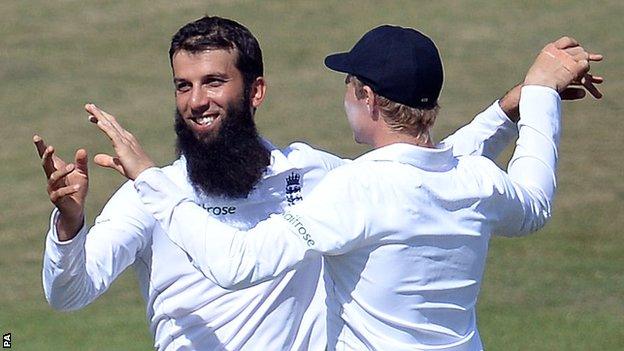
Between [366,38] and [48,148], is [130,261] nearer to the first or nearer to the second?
[48,148]

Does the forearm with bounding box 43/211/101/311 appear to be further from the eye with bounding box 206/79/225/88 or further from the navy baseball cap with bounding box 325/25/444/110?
the navy baseball cap with bounding box 325/25/444/110

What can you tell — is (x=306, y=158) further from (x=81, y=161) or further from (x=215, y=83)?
(x=81, y=161)

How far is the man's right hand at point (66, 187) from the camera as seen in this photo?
4031 millimetres

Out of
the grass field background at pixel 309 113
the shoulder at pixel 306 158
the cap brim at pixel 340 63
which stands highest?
the cap brim at pixel 340 63

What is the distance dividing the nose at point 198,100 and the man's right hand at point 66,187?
1.49ft

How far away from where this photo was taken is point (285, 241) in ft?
12.1

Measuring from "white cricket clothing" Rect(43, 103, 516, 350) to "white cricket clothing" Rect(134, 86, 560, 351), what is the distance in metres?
0.50

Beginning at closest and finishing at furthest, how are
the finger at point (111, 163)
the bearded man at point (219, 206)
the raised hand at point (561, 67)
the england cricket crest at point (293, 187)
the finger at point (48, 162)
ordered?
1. the finger at point (111, 163)
2. the finger at point (48, 162)
3. the raised hand at point (561, 67)
4. the bearded man at point (219, 206)
5. the england cricket crest at point (293, 187)

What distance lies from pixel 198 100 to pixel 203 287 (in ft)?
1.98

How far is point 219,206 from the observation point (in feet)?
15.1

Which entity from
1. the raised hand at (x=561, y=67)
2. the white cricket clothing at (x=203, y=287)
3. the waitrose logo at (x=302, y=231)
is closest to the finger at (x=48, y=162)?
the white cricket clothing at (x=203, y=287)

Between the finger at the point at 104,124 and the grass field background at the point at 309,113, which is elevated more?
the finger at the point at 104,124

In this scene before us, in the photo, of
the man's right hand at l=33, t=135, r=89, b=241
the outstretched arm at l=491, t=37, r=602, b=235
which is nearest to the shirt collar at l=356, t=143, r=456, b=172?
the outstretched arm at l=491, t=37, r=602, b=235

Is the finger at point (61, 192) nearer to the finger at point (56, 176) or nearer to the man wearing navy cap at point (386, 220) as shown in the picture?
Result: the finger at point (56, 176)
